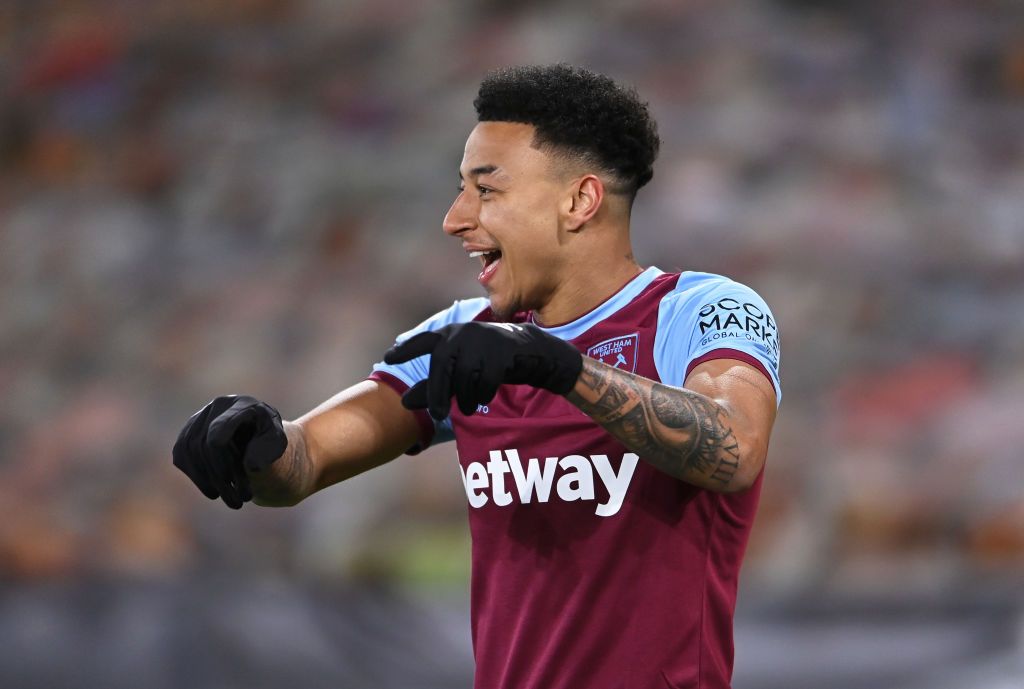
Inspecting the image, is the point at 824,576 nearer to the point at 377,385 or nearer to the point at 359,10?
the point at 377,385

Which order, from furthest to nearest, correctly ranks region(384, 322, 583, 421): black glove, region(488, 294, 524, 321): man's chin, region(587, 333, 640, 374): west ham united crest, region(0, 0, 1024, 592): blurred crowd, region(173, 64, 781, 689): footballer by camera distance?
region(0, 0, 1024, 592): blurred crowd < region(488, 294, 524, 321): man's chin < region(587, 333, 640, 374): west ham united crest < region(173, 64, 781, 689): footballer < region(384, 322, 583, 421): black glove

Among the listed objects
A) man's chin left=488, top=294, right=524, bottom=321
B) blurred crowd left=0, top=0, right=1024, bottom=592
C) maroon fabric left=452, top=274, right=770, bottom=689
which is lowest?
maroon fabric left=452, top=274, right=770, bottom=689

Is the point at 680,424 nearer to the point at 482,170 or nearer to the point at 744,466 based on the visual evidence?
the point at 744,466

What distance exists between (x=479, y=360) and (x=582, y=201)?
56 centimetres

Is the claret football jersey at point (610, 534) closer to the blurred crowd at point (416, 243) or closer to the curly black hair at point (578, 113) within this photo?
the curly black hair at point (578, 113)

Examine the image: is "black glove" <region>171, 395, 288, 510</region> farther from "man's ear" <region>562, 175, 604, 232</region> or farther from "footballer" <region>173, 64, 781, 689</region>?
"man's ear" <region>562, 175, 604, 232</region>

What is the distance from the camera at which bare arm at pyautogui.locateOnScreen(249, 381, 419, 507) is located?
174 cm

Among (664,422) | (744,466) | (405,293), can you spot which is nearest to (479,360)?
(664,422)

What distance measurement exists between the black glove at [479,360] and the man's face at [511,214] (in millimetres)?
404

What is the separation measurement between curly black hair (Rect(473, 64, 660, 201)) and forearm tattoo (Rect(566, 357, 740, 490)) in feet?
1.65

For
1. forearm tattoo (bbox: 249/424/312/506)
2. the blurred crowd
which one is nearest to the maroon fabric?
forearm tattoo (bbox: 249/424/312/506)

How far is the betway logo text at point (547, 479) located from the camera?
1626mm

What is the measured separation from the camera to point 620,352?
172 centimetres

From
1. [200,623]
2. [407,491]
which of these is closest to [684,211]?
[407,491]
